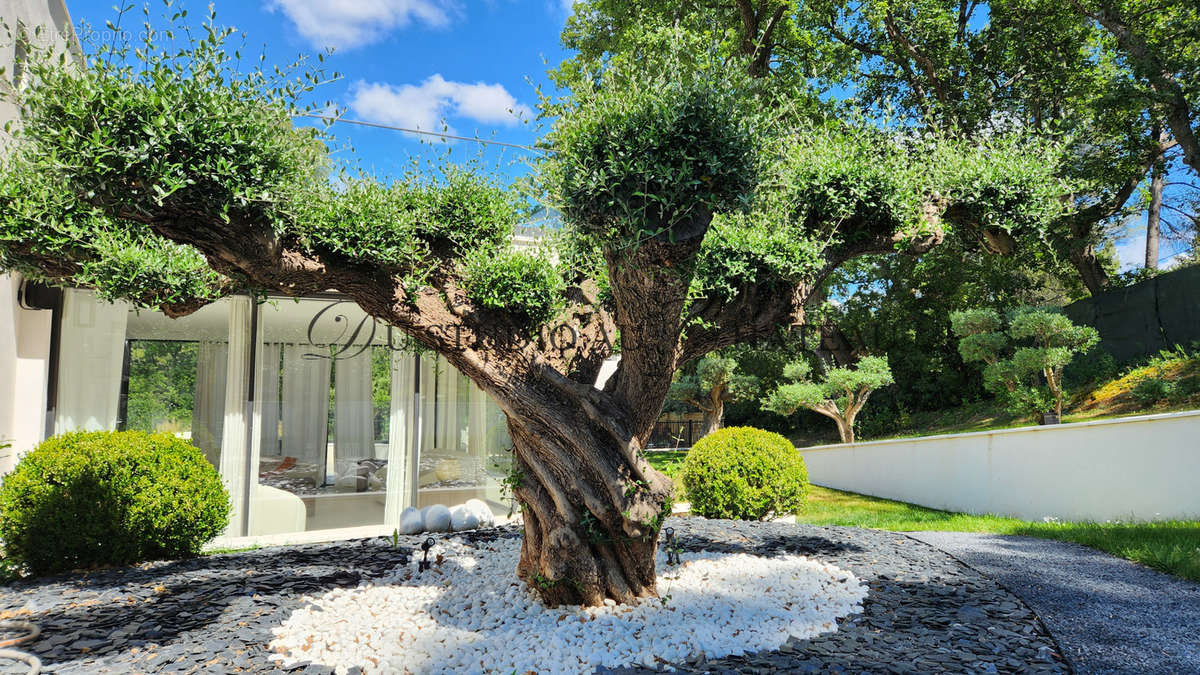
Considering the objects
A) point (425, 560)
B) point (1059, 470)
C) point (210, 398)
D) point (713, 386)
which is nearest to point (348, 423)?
point (210, 398)

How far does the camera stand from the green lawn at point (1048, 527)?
15.5ft

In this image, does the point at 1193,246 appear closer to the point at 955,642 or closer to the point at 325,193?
the point at 955,642

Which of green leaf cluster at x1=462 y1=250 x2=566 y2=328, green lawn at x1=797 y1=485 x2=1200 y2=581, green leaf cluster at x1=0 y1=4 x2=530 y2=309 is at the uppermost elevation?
green leaf cluster at x1=0 y1=4 x2=530 y2=309

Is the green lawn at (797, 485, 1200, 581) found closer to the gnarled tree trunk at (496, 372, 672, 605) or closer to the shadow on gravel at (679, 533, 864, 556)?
the shadow on gravel at (679, 533, 864, 556)

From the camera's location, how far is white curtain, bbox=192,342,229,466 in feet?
22.9

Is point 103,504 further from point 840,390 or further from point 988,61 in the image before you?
point 988,61

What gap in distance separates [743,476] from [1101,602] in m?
3.49

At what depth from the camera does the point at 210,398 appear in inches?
278

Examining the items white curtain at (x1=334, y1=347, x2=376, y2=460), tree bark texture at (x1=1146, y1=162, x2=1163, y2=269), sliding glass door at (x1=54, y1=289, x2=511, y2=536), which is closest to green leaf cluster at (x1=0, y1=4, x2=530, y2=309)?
sliding glass door at (x1=54, y1=289, x2=511, y2=536)

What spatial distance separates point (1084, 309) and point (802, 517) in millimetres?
8997

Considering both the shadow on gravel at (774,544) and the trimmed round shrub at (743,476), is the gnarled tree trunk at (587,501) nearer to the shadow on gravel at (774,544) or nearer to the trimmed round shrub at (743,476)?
the shadow on gravel at (774,544)

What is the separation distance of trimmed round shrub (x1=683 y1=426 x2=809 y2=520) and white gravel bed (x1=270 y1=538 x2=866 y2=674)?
79.8 inches

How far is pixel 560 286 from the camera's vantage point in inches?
166

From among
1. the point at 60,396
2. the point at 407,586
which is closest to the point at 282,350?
the point at 60,396
